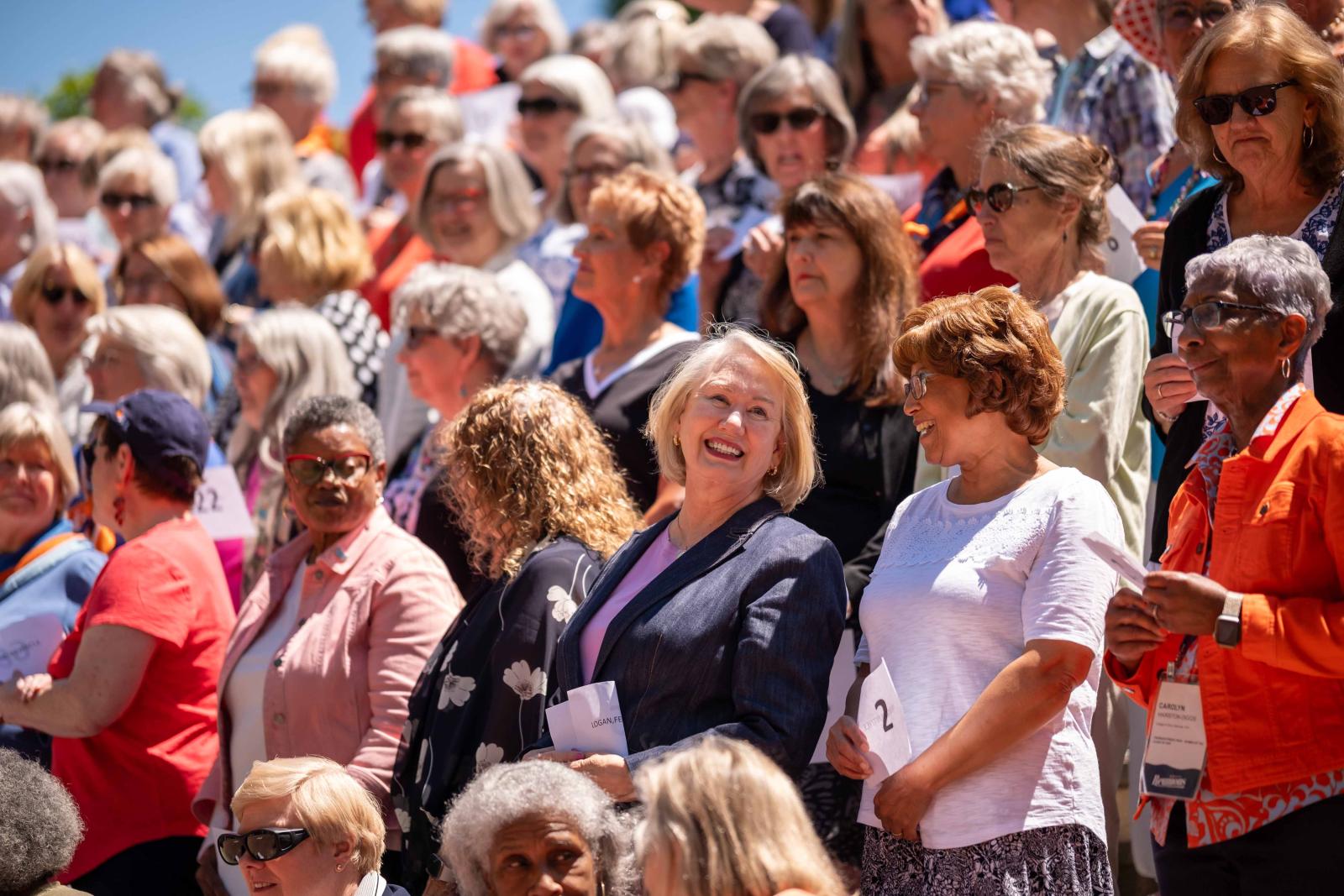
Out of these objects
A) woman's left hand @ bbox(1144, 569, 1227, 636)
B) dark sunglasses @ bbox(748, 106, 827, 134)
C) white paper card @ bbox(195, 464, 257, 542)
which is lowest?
white paper card @ bbox(195, 464, 257, 542)

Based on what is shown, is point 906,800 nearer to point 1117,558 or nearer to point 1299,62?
point 1117,558

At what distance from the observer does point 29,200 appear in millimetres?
9844

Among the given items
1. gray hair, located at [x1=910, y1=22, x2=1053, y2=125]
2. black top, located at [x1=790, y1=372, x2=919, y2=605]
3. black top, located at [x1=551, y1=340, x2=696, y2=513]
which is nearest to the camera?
black top, located at [x1=790, y1=372, x2=919, y2=605]

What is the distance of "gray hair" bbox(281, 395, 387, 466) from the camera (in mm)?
5176

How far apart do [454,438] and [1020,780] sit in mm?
1826

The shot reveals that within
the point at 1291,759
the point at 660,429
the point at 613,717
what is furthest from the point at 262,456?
the point at 1291,759

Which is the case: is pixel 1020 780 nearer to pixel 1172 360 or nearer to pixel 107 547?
pixel 1172 360

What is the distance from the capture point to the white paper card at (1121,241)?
16.0ft

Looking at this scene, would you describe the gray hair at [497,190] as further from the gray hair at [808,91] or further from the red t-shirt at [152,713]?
the red t-shirt at [152,713]

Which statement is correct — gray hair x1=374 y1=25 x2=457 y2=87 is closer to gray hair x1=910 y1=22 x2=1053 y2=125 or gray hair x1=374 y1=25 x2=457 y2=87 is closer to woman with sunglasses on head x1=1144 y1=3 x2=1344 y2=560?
gray hair x1=910 y1=22 x2=1053 y2=125

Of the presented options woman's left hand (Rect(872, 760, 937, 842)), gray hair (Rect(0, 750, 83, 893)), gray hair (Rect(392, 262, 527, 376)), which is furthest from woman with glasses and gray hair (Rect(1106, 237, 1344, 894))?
gray hair (Rect(392, 262, 527, 376))

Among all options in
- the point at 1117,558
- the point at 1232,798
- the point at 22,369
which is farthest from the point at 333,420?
the point at 22,369

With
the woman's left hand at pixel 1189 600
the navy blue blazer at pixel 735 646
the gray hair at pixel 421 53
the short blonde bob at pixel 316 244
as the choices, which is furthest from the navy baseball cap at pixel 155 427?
the gray hair at pixel 421 53

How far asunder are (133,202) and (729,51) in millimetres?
3604
